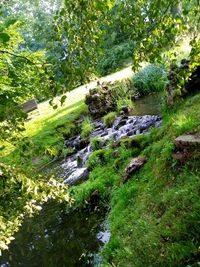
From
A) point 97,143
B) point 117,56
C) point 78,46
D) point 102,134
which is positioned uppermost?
point 78,46

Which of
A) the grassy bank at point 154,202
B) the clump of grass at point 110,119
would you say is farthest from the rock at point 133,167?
the clump of grass at point 110,119

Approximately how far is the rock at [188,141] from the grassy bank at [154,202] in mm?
176

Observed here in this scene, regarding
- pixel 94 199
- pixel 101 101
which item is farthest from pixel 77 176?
pixel 101 101

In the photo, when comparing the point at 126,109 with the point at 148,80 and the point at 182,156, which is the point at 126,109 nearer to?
the point at 148,80

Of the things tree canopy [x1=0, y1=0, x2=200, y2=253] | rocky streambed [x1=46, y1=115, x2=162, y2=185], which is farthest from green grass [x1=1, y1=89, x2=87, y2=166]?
tree canopy [x1=0, y1=0, x2=200, y2=253]

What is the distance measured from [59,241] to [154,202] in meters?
3.44

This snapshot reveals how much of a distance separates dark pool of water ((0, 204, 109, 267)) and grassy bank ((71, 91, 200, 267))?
568mm

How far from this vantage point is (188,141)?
7070mm

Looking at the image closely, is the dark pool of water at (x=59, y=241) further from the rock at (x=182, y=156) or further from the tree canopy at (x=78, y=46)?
the tree canopy at (x=78, y=46)

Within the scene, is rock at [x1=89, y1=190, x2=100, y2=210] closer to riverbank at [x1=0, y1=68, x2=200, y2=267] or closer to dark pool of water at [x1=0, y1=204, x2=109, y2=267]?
riverbank at [x1=0, y1=68, x2=200, y2=267]

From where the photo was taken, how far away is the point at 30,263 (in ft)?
29.0

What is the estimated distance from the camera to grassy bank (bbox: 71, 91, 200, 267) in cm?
504

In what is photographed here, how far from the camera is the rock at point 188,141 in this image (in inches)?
274

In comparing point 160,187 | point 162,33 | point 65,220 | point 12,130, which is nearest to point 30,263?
point 65,220
